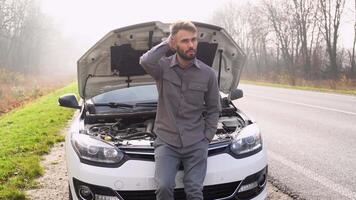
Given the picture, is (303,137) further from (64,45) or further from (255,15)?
(64,45)

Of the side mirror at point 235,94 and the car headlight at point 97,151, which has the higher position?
the side mirror at point 235,94

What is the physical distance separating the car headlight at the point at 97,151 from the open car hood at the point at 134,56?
120 centimetres

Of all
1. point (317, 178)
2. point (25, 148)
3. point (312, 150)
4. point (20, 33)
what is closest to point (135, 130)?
point (317, 178)

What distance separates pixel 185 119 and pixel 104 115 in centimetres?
137

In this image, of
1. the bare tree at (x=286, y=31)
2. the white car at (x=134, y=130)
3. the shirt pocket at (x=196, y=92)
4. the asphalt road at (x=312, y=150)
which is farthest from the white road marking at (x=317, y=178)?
the bare tree at (x=286, y=31)

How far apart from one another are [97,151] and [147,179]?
22.1 inches

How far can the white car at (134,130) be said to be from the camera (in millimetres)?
3479

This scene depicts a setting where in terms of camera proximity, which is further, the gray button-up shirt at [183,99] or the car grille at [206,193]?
the gray button-up shirt at [183,99]

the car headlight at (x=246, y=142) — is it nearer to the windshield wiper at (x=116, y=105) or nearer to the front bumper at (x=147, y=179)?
the front bumper at (x=147, y=179)

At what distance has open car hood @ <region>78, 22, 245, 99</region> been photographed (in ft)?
14.6

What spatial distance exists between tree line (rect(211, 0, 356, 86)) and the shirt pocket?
2846cm

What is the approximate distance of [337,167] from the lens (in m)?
5.90

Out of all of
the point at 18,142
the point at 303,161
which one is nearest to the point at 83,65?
the point at 303,161

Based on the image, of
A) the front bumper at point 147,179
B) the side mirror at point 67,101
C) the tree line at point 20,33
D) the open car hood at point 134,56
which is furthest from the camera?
the tree line at point 20,33
